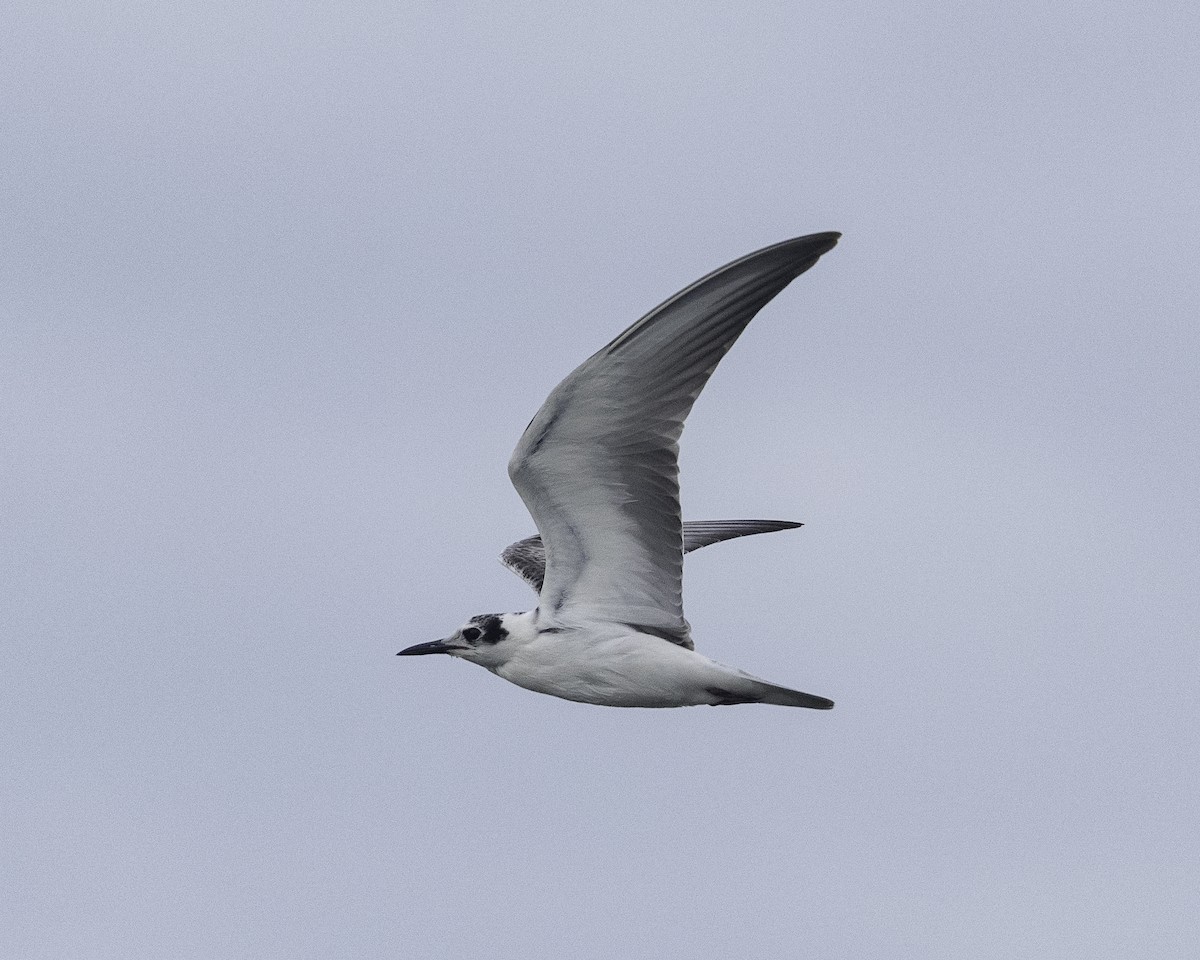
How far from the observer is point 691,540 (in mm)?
24531

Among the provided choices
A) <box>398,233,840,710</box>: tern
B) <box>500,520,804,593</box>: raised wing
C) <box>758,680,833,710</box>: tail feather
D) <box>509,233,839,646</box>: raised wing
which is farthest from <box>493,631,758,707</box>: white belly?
<box>500,520,804,593</box>: raised wing

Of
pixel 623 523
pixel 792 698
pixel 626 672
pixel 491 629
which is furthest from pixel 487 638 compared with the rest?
pixel 792 698

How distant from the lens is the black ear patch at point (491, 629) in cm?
2077

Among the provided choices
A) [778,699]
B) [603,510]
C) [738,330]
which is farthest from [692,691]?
[738,330]

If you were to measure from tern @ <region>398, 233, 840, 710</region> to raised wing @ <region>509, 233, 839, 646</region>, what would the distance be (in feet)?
0.04

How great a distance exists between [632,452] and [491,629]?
109 inches

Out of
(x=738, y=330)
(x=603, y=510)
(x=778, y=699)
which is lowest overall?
(x=778, y=699)

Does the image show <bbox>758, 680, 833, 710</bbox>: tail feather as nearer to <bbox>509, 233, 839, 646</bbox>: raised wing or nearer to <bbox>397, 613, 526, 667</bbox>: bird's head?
<bbox>509, 233, 839, 646</bbox>: raised wing

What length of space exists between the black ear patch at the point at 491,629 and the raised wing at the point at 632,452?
0.53 m

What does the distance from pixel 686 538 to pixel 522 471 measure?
5.28 m

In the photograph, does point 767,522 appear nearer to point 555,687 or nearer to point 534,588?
point 534,588

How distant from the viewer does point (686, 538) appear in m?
24.5

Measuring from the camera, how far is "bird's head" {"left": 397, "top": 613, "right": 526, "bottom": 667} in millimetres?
20750

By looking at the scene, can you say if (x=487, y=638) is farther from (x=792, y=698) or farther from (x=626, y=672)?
(x=792, y=698)
